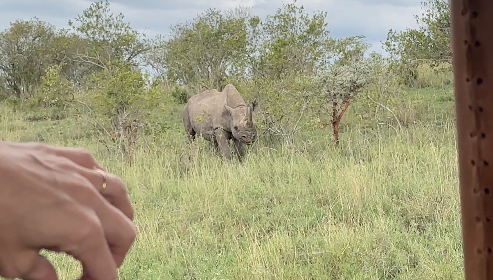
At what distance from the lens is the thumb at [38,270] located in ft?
2.47

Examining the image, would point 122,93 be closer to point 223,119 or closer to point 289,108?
point 223,119

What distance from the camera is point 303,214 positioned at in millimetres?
4516

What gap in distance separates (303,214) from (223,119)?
4020 millimetres

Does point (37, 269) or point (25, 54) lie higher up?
point (25, 54)

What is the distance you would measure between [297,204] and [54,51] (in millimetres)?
14759

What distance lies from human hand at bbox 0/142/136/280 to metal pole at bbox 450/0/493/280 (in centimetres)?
48

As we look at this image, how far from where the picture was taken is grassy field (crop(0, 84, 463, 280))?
3377mm

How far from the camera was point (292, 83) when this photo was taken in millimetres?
8758

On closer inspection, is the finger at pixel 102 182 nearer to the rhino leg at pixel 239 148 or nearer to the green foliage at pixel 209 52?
the rhino leg at pixel 239 148

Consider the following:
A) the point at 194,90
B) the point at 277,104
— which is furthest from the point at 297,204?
the point at 194,90

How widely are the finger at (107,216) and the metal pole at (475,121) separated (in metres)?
0.48

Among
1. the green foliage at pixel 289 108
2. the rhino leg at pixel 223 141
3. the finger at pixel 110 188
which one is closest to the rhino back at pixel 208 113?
the rhino leg at pixel 223 141

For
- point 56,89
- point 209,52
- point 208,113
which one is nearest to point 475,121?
point 208,113

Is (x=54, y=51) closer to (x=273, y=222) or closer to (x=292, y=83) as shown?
(x=292, y=83)
